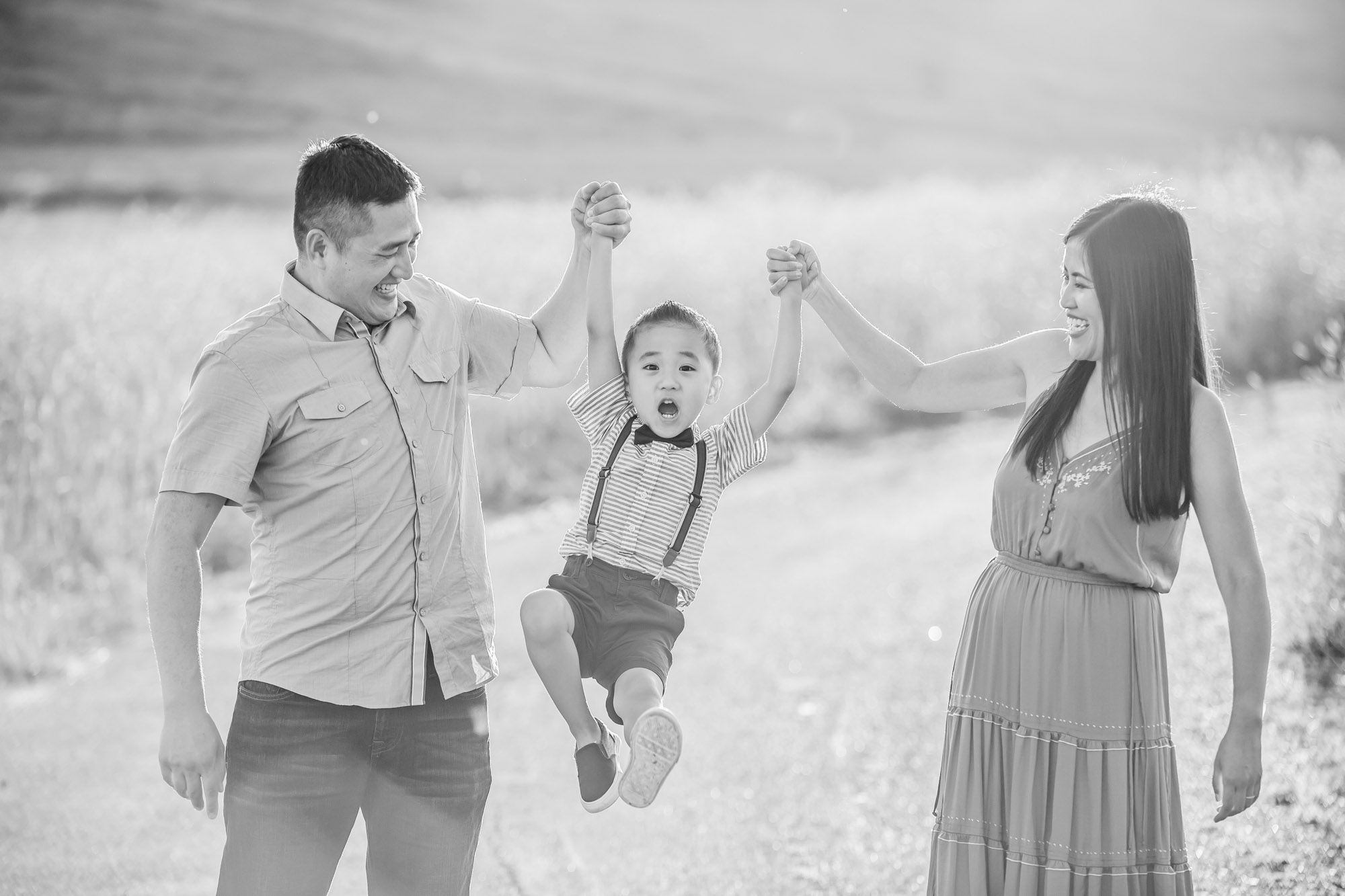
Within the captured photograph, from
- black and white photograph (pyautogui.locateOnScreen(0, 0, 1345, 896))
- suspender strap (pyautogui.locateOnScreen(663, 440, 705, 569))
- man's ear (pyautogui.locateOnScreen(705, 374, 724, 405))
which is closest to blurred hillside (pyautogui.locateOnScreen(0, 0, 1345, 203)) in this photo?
black and white photograph (pyautogui.locateOnScreen(0, 0, 1345, 896))

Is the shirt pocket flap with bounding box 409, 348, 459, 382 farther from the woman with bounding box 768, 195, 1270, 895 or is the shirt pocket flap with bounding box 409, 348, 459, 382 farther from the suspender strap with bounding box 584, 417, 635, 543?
the woman with bounding box 768, 195, 1270, 895

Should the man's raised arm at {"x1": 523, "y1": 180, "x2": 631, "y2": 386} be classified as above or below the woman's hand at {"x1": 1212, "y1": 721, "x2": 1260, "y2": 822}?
above

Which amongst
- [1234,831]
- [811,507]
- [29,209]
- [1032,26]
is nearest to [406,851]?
[1234,831]

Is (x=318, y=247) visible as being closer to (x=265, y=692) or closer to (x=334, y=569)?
(x=334, y=569)

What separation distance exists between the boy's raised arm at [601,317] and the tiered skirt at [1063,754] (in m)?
1.09

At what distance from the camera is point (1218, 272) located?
505 inches

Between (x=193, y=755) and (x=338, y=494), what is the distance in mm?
576

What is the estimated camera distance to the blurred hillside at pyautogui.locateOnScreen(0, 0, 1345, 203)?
131ft

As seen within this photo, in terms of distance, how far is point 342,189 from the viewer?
268 cm

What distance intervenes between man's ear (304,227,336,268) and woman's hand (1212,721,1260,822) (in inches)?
82.8

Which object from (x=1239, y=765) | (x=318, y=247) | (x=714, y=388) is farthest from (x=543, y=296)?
(x=1239, y=765)

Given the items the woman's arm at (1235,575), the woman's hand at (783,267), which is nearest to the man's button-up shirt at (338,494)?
the woman's hand at (783,267)

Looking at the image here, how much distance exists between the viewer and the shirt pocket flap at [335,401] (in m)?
2.66

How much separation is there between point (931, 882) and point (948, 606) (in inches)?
182
